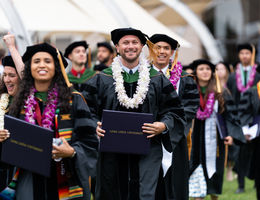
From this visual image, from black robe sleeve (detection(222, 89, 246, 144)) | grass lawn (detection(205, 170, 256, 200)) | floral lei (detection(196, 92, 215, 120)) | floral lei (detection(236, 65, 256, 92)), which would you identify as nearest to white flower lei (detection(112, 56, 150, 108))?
floral lei (detection(196, 92, 215, 120))

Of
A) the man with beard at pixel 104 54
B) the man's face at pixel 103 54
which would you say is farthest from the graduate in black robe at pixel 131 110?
the man's face at pixel 103 54

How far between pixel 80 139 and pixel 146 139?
0.91m

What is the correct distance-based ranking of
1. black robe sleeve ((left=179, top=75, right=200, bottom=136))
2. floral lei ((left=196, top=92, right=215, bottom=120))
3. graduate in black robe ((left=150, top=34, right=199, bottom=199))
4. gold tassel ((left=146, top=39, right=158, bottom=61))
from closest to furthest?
gold tassel ((left=146, top=39, right=158, bottom=61))
graduate in black robe ((left=150, top=34, right=199, bottom=199))
black robe sleeve ((left=179, top=75, right=200, bottom=136))
floral lei ((left=196, top=92, right=215, bottom=120))

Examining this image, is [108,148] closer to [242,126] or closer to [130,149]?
[130,149]

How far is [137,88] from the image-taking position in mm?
5719

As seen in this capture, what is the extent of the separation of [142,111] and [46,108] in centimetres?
121

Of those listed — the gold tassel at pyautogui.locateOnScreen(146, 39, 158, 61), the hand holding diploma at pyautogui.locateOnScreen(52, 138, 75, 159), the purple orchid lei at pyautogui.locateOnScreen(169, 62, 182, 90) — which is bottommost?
the hand holding diploma at pyautogui.locateOnScreen(52, 138, 75, 159)

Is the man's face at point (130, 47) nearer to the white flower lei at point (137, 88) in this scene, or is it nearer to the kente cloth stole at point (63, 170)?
the white flower lei at point (137, 88)

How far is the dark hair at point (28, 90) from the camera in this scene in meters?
4.80

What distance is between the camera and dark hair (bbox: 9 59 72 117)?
4805 millimetres

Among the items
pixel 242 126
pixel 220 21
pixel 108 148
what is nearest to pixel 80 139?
pixel 108 148

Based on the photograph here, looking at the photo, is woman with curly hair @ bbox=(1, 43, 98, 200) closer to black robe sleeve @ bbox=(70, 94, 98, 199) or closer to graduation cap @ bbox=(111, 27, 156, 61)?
black robe sleeve @ bbox=(70, 94, 98, 199)

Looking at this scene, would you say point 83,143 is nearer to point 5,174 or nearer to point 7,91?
point 5,174

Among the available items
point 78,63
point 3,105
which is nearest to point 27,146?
point 3,105
